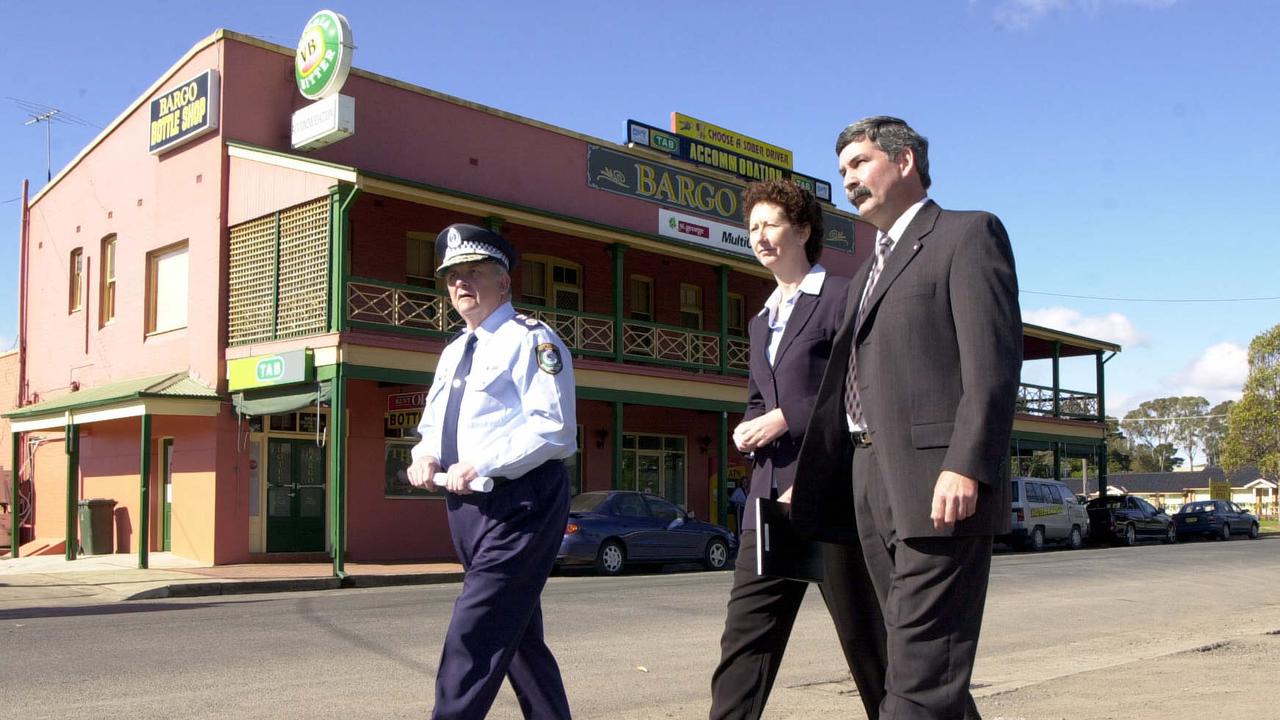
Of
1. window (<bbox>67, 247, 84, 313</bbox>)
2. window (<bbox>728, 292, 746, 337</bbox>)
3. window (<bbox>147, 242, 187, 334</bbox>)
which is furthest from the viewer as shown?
window (<bbox>728, 292, 746, 337</bbox>)

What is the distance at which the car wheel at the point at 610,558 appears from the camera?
58.6 feet

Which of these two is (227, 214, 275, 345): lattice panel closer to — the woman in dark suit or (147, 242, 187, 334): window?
(147, 242, 187, 334): window

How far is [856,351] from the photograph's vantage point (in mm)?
3750

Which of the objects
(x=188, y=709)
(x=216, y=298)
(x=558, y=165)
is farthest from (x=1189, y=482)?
(x=188, y=709)

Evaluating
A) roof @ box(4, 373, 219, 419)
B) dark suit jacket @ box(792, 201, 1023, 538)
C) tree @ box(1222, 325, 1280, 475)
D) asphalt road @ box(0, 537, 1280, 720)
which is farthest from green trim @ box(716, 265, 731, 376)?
tree @ box(1222, 325, 1280, 475)

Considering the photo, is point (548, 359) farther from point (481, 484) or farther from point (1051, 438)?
point (1051, 438)

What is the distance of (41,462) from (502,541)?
24.1 metres

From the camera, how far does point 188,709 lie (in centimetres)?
625

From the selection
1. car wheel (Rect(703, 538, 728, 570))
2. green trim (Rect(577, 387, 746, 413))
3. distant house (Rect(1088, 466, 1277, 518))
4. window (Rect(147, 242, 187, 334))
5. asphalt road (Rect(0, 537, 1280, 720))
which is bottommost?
distant house (Rect(1088, 466, 1277, 518))

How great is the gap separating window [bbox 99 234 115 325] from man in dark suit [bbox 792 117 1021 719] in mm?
21751

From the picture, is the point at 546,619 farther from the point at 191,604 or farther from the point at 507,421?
the point at 507,421

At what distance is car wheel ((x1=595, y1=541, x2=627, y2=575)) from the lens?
17.9m

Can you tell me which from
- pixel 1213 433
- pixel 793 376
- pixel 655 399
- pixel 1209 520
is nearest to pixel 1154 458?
pixel 1213 433

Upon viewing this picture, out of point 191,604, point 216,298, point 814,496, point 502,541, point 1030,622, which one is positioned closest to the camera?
point 502,541
